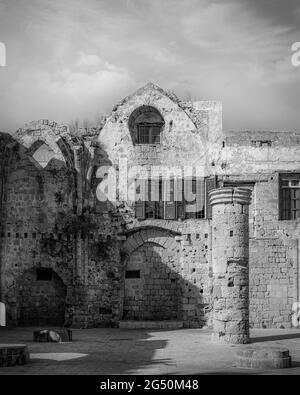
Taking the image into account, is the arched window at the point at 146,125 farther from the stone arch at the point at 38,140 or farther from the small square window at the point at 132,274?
the small square window at the point at 132,274

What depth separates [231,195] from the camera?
1922 centimetres

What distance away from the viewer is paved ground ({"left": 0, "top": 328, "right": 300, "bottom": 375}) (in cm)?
1350

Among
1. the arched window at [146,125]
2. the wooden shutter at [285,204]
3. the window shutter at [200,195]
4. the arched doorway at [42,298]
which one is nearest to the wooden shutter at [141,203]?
the arched window at [146,125]

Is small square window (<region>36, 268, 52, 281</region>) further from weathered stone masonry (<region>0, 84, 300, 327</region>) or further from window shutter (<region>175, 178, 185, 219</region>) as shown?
window shutter (<region>175, 178, 185, 219</region>)

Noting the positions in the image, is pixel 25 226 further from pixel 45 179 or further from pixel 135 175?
pixel 135 175

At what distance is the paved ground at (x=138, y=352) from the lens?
1350cm

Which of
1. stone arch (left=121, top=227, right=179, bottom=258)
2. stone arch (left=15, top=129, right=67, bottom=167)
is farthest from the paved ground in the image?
stone arch (left=15, top=129, right=67, bottom=167)

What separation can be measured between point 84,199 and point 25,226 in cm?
237

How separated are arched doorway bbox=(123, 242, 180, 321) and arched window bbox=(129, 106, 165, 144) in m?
3.99

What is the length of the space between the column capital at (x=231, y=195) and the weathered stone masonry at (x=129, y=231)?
5.23 m

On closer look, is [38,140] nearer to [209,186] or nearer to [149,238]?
[149,238]

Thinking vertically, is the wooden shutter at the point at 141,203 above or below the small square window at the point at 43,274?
above

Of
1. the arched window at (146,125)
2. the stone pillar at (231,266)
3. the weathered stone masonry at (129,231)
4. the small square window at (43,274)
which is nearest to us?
the stone pillar at (231,266)
